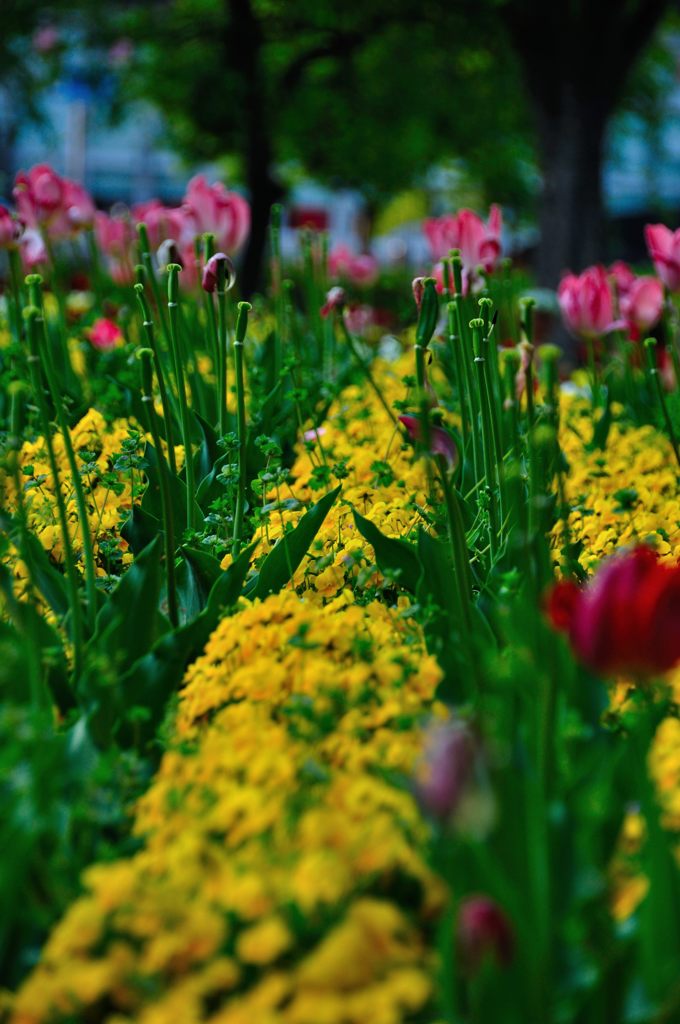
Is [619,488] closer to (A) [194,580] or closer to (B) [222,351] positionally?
(B) [222,351]

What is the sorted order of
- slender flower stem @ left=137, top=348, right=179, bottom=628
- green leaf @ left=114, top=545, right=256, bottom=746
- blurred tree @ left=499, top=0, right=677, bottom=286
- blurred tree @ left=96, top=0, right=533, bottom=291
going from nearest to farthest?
green leaf @ left=114, top=545, right=256, bottom=746, slender flower stem @ left=137, top=348, right=179, bottom=628, blurred tree @ left=499, top=0, right=677, bottom=286, blurred tree @ left=96, top=0, right=533, bottom=291

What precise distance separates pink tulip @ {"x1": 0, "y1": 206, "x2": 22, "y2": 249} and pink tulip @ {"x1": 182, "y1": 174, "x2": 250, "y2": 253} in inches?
17.1

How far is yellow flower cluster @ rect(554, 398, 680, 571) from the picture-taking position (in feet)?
6.81

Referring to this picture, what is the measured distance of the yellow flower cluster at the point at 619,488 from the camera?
2074 millimetres

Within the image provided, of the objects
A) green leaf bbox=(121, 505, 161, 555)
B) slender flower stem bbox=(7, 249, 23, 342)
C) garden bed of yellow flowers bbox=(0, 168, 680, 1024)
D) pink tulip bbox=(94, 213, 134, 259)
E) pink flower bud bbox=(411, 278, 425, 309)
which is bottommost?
garden bed of yellow flowers bbox=(0, 168, 680, 1024)

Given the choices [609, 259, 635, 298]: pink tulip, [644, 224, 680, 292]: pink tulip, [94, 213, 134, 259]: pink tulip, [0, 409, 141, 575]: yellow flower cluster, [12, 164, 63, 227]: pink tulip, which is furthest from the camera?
[94, 213, 134, 259]: pink tulip

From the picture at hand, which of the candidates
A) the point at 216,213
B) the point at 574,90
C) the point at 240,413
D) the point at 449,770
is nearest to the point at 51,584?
the point at 240,413

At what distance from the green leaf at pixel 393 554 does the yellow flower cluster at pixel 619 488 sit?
0.26 meters

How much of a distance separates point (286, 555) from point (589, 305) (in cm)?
138

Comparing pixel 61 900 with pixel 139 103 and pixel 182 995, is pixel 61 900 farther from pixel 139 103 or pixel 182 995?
pixel 139 103

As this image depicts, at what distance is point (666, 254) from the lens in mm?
2619

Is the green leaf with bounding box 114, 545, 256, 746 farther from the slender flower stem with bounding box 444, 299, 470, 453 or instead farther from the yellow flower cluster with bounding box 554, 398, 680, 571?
the slender flower stem with bounding box 444, 299, 470, 453

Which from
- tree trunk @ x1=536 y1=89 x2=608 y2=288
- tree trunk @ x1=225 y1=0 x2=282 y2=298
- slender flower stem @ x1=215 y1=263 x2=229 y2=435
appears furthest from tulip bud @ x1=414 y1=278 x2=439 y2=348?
tree trunk @ x1=225 y1=0 x2=282 y2=298

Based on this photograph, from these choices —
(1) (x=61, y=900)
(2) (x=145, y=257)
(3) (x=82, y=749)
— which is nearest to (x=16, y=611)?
(3) (x=82, y=749)
